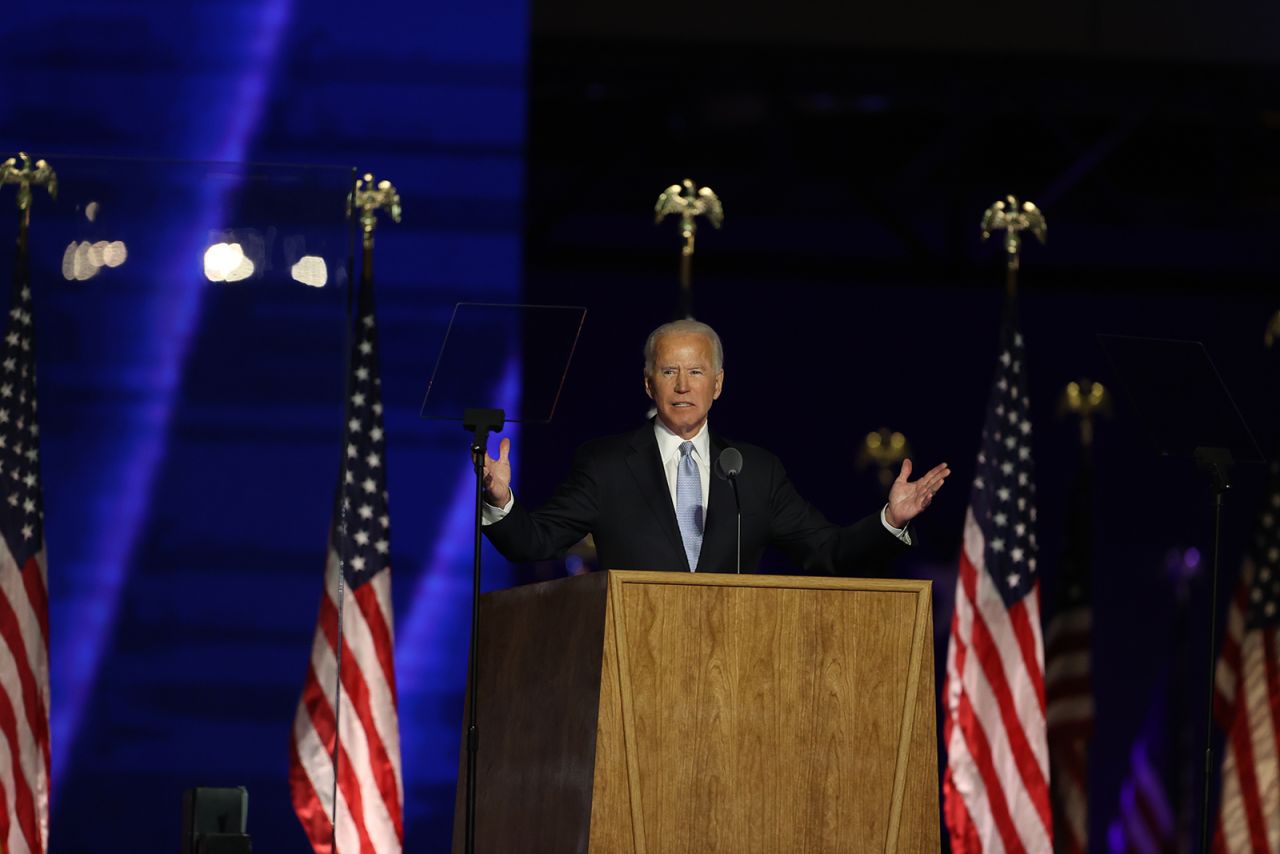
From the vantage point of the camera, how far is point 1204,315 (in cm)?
945

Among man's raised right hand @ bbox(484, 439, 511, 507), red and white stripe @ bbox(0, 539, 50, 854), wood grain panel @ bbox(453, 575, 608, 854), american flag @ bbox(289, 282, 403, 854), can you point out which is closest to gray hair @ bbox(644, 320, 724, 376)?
man's raised right hand @ bbox(484, 439, 511, 507)

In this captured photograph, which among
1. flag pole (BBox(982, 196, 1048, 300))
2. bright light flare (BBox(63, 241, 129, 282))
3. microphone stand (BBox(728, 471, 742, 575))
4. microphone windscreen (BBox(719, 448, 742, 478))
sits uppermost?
flag pole (BBox(982, 196, 1048, 300))

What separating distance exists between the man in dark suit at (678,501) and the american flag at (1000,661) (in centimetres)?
280

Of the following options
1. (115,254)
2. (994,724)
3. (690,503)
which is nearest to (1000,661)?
(994,724)

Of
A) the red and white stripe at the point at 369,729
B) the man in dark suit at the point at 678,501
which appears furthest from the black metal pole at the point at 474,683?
the red and white stripe at the point at 369,729

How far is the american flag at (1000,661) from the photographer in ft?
21.8

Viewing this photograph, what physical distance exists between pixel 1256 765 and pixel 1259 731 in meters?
0.13

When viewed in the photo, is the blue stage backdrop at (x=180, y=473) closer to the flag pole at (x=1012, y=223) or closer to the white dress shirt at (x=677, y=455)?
the white dress shirt at (x=677, y=455)

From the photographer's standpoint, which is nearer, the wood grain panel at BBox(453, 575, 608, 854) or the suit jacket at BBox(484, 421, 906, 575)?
the wood grain panel at BBox(453, 575, 608, 854)

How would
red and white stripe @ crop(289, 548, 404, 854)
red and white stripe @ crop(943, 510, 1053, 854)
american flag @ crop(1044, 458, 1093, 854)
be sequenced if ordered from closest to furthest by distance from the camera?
1. red and white stripe @ crop(289, 548, 404, 854)
2. red and white stripe @ crop(943, 510, 1053, 854)
3. american flag @ crop(1044, 458, 1093, 854)

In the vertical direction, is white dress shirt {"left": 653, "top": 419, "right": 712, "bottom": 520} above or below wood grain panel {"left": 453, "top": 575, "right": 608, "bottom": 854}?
above

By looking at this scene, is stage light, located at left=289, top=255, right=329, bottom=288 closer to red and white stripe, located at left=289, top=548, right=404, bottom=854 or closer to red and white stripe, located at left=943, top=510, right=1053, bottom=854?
red and white stripe, located at left=289, top=548, right=404, bottom=854

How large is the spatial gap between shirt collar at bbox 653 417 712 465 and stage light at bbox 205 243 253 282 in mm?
924

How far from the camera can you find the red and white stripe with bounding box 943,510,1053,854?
6648mm
